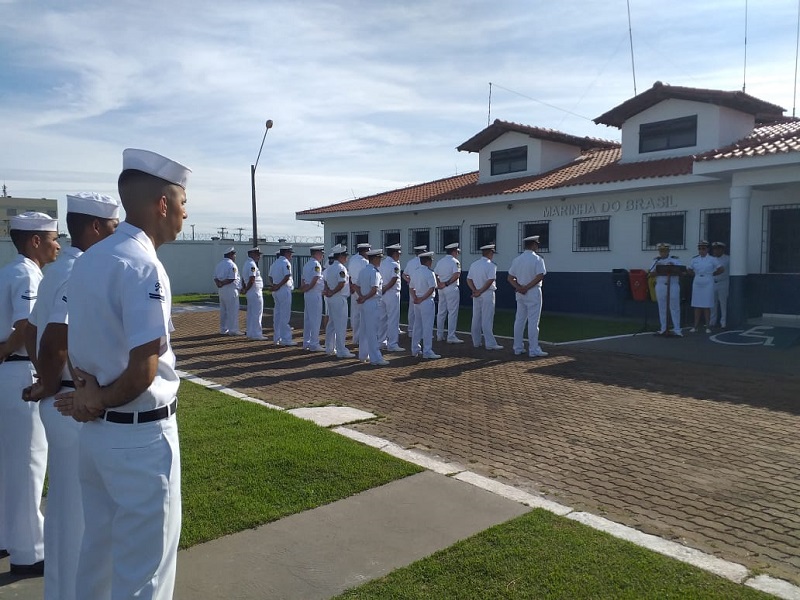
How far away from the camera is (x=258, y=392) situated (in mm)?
9000

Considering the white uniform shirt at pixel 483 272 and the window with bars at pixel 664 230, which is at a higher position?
the window with bars at pixel 664 230

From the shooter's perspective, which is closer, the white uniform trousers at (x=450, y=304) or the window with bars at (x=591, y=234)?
the white uniform trousers at (x=450, y=304)

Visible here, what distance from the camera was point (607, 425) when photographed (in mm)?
7164

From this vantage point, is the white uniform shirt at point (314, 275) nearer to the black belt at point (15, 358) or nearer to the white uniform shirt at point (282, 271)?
the white uniform shirt at point (282, 271)

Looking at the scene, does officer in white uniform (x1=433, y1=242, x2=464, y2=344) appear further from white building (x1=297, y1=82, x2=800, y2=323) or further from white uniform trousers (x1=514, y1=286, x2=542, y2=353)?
white building (x1=297, y1=82, x2=800, y2=323)

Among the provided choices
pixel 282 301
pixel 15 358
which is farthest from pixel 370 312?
pixel 15 358

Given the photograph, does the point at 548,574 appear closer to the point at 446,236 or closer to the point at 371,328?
the point at 371,328

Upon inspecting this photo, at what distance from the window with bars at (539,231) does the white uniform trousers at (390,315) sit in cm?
807

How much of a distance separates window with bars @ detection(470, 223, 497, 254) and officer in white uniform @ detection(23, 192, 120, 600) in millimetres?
18987

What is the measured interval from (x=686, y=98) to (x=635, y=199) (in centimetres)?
299

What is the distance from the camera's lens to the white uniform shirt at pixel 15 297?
12.7 feet

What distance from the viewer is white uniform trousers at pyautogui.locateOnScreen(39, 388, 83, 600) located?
3.13 metres

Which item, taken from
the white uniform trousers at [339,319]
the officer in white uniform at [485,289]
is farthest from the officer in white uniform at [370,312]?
the officer in white uniform at [485,289]

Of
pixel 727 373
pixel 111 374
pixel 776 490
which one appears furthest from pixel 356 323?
pixel 111 374
